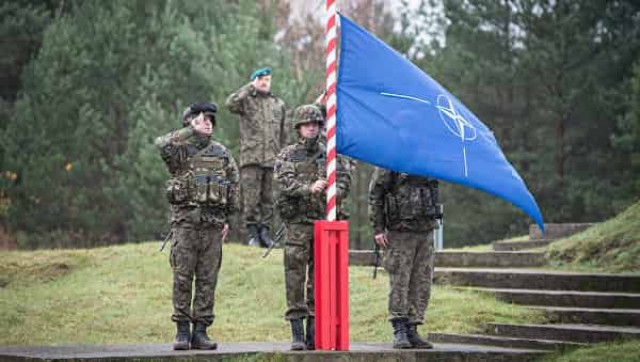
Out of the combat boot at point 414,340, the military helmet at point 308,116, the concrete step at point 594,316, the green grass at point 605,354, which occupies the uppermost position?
the military helmet at point 308,116

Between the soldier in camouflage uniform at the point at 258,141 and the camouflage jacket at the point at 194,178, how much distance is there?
21.2 feet

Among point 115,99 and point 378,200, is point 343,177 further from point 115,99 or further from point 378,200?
point 115,99

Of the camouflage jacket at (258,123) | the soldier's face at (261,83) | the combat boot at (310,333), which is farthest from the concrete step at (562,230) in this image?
the combat boot at (310,333)

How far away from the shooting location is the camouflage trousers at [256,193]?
56.9 feet

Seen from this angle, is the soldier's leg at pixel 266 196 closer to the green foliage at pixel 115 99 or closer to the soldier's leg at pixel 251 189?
the soldier's leg at pixel 251 189

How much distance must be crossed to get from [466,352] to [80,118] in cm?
2320

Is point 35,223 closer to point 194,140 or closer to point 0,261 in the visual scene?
point 0,261

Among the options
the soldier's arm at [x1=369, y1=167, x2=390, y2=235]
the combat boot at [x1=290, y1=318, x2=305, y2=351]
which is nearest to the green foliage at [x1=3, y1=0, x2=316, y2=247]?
the soldier's arm at [x1=369, y1=167, x2=390, y2=235]

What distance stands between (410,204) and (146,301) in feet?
18.9

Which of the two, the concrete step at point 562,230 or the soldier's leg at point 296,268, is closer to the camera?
the soldier's leg at point 296,268

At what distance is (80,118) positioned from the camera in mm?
32562

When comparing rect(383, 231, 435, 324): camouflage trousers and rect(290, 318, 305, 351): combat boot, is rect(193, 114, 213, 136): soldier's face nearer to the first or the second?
rect(290, 318, 305, 351): combat boot

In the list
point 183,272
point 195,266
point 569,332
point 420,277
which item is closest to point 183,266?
point 183,272

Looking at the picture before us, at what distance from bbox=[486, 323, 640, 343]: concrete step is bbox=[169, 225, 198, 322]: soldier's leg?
3.69 metres
